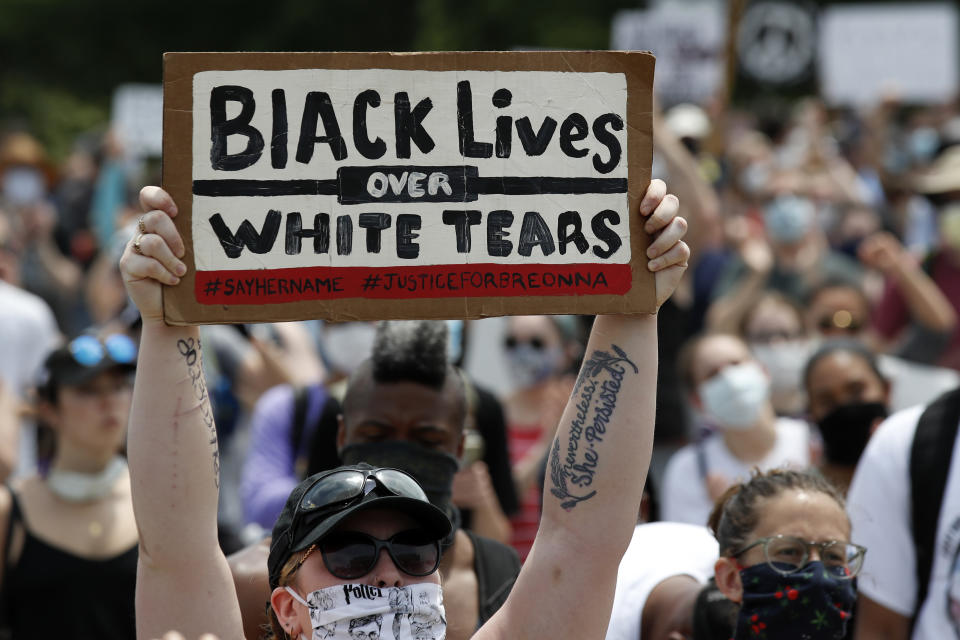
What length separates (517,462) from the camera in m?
6.17

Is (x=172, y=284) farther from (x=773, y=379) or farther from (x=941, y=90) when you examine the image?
(x=941, y=90)

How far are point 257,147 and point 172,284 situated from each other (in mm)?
323

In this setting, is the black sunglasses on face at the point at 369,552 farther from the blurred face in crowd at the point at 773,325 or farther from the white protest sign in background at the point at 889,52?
the white protest sign in background at the point at 889,52

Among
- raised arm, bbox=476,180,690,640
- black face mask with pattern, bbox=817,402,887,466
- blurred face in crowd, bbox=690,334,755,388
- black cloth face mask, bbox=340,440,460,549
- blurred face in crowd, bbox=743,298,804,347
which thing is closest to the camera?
raised arm, bbox=476,180,690,640

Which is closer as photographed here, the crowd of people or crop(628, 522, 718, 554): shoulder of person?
the crowd of people

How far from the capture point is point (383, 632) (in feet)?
8.78

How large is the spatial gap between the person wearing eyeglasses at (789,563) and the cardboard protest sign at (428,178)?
826mm

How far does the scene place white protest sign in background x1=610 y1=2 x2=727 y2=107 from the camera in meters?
13.1

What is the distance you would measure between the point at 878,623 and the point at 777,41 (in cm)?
1026

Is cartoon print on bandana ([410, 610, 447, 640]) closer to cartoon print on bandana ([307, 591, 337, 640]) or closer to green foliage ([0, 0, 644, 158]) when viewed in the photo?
cartoon print on bandana ([307, 591, 337, 640])

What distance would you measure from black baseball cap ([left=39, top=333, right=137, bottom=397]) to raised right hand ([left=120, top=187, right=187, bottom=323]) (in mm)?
2144

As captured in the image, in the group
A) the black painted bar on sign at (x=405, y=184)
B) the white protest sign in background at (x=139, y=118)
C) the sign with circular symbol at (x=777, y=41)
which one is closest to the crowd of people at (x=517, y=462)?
the black painted bar on sign at (x=405, y=184)

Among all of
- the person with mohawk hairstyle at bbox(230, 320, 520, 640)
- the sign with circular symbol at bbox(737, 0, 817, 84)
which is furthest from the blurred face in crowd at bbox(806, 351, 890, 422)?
the sign with circular symbol at bbox(737, 0, 817, 84)

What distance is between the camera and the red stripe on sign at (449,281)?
9.21 ft
